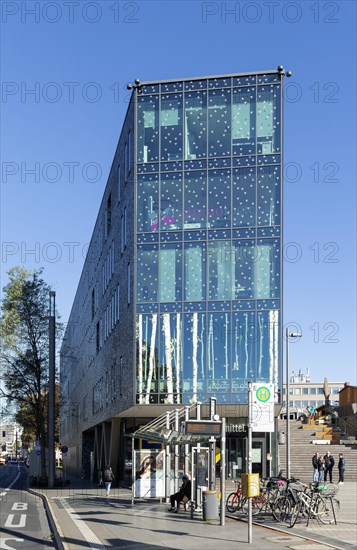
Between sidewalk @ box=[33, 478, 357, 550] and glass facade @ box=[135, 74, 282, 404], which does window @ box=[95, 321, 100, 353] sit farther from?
sidewalk @ box=[33, 478, 357, 550]

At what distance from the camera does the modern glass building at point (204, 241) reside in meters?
44.0

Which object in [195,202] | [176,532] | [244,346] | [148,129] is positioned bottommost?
[176,532]

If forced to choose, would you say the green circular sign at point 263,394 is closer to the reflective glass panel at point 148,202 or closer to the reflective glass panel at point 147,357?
the reflective glass panel at point 147,357

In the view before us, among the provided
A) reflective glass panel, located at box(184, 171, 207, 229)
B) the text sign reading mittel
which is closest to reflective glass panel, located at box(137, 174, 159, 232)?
reflective glass panel, located at box(184, 171, 207, 229)

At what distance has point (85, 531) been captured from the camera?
23734 millimetres

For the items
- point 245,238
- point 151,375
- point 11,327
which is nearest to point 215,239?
point 245,238

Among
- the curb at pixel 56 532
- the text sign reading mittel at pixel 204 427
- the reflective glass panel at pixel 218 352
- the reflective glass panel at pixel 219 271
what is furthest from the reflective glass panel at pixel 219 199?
the text sign reading mittel at pixel 204 427

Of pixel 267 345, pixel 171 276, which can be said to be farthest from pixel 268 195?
pixel 267 345

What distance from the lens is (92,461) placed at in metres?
68.2

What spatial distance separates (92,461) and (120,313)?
20981mm

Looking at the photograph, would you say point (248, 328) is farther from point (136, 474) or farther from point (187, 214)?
point (136, 474)

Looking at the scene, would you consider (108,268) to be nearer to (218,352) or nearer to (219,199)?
(219,199)

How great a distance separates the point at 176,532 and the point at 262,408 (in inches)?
169

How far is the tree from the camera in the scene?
66.1 meters
